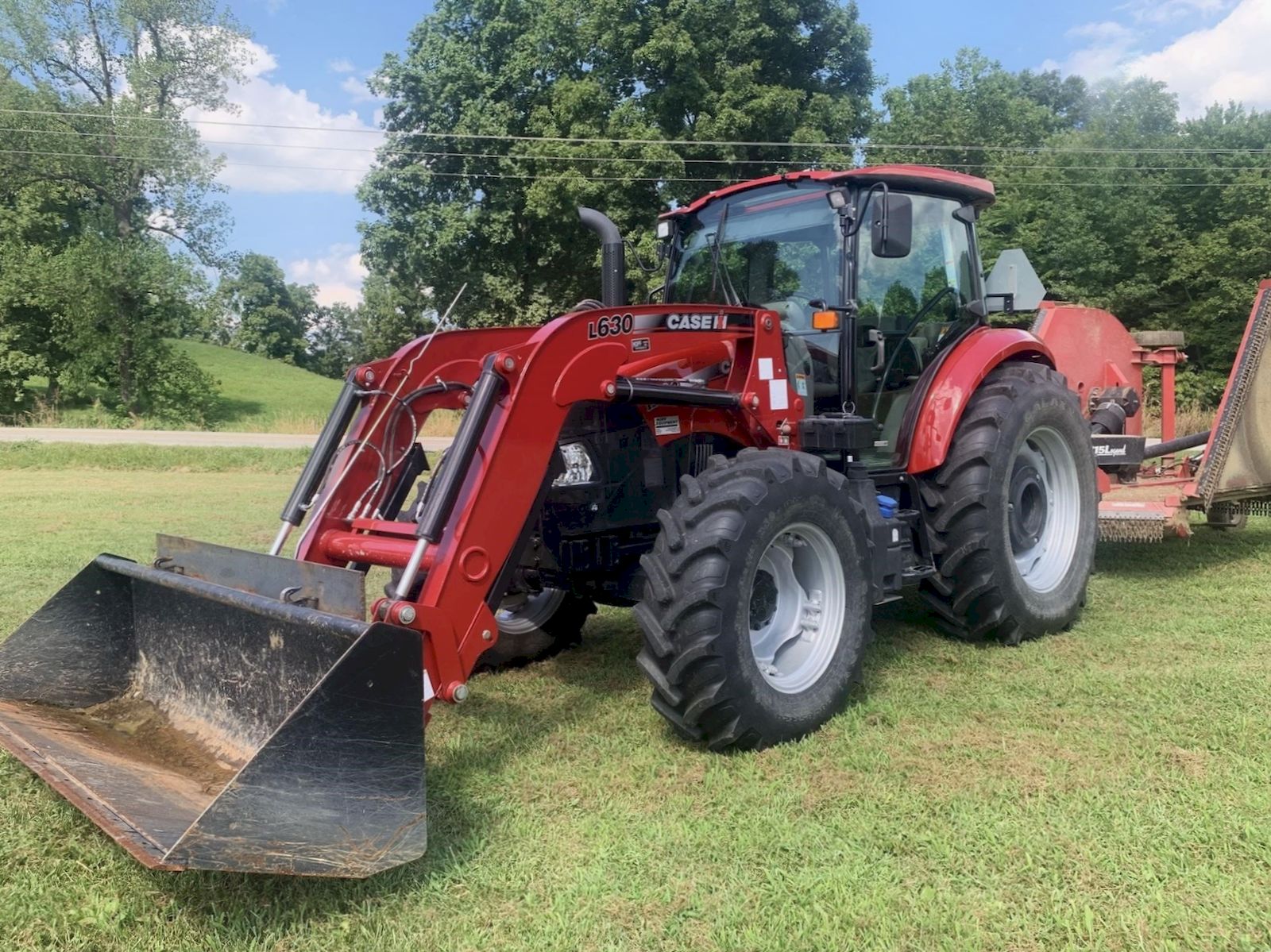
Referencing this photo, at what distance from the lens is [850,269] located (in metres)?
4.81

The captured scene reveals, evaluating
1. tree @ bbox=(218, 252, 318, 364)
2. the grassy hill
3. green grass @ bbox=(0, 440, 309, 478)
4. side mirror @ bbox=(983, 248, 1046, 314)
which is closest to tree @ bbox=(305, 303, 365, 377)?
tree @ bbox=(218, 252, 318, 364)

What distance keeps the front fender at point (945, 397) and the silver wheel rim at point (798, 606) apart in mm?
1112

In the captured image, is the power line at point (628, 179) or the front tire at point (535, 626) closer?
the front tire at point (535, 626)

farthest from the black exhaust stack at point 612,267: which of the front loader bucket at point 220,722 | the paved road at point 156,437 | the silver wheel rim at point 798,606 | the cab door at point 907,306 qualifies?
the paved road at point 156,437

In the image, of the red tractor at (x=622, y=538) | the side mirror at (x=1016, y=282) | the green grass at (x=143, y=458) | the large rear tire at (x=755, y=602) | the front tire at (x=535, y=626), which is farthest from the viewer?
the green grass at (x=143, y=458)

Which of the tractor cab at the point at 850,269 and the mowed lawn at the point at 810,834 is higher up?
the tractor cab at the point at 850,269

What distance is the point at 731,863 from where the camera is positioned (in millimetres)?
2883

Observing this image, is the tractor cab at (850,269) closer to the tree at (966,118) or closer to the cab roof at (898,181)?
the cab roof at (898,181)

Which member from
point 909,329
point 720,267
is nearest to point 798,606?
point 909,329

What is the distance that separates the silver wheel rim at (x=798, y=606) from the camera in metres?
4.07

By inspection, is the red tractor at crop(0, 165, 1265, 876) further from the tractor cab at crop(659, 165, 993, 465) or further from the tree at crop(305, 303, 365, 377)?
the tree at crop(305, 303, 365, 377)

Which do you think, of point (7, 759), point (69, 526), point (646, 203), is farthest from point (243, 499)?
point (646, 203)

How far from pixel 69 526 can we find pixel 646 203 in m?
17.3

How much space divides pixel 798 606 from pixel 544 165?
22047mm
